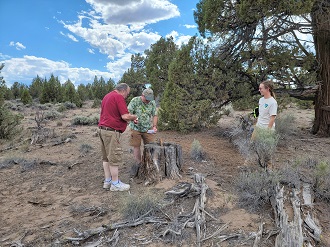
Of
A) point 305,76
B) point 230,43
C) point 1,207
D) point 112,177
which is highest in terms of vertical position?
point 230,43

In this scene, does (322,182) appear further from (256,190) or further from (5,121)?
(5,121)

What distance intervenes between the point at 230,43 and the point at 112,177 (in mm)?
6683

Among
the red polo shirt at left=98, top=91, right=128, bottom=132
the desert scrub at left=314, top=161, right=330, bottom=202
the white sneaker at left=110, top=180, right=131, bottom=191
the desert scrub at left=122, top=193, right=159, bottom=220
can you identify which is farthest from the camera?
the white sneaker at left=110, top=180, right=131, bottom=191

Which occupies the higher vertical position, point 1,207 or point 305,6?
point 305,6

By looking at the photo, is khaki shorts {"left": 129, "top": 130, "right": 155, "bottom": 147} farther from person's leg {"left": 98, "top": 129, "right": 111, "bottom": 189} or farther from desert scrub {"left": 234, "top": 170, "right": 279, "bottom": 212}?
desert scrub {"left": 234, "top": 170, "right": 279, "bottom": 212}

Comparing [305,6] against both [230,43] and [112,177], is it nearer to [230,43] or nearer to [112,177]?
[230,43]

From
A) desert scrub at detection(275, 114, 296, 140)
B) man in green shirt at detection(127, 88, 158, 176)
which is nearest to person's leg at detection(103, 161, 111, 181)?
man in green shirt at detection(127, 88, 158, 176)

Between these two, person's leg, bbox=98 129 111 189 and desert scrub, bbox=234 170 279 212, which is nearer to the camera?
desert scrub, bbox=234 170 279 212

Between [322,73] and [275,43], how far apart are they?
6.40 ft

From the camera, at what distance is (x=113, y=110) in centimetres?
496

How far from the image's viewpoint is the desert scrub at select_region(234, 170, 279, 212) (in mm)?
4117

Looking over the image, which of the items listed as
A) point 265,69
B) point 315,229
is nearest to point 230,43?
point 265,69

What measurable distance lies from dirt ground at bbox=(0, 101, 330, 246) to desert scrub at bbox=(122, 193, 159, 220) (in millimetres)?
160

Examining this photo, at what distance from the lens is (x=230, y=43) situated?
9.76 meters
